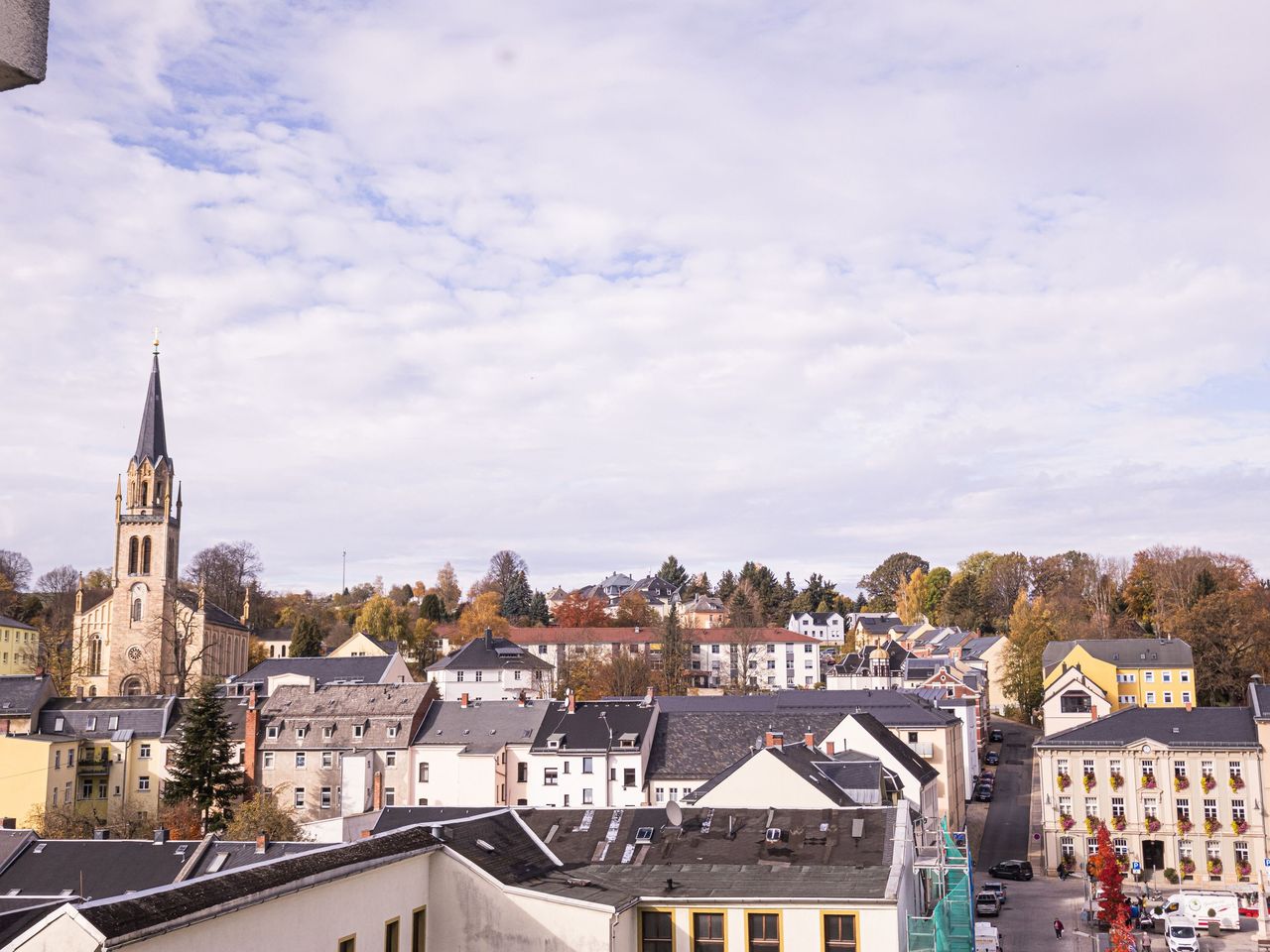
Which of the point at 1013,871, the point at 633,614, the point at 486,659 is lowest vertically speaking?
the point at 1013,871

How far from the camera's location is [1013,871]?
5403 cm

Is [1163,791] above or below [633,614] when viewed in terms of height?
below

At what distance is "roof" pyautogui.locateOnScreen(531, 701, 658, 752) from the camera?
58.2 metres

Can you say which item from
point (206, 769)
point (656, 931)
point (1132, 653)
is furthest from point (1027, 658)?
point (656, 931)

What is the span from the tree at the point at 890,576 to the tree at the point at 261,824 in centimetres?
14882

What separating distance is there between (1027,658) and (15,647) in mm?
92693

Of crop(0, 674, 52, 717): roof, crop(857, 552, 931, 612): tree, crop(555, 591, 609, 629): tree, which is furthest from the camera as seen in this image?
crop(857, 552, 931, 612): tree

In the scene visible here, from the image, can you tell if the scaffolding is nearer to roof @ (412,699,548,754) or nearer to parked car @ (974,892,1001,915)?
parked car @ (974,892,1001,915)

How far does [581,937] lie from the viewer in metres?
22.3

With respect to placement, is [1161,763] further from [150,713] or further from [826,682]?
[826,682]

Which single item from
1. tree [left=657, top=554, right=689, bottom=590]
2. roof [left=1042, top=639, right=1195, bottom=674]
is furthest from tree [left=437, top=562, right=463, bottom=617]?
roof [left=1042, top=639, right=1195, bottom=674]

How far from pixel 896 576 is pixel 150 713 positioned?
146 meters

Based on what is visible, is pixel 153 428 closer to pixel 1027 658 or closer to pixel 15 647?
pixel 15 647

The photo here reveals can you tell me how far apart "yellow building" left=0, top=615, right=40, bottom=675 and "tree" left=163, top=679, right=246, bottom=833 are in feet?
176
